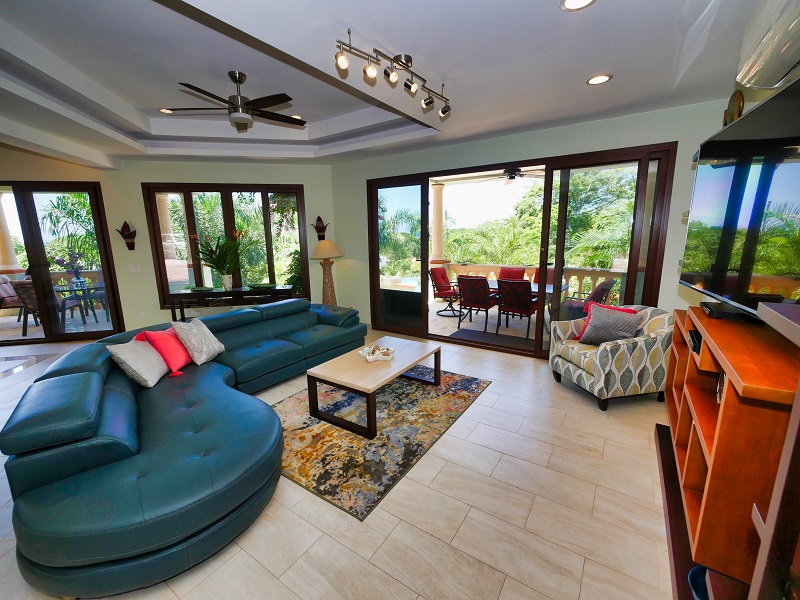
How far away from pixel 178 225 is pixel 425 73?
4.48 meters

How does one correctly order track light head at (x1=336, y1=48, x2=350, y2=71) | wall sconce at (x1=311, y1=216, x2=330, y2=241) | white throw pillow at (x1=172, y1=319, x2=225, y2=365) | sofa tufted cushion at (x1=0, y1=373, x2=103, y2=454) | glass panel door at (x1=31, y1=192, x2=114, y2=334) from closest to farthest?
sofa tufted cushion at (x1=0, y1=373, x2=103, y2=454)
track light head at (x1=336, y1=48, x2=350, y2=71)
white throw pillow at (x1=172, y1=319, x2=225, y2=365)
glass panel door at (x1=31, y1=192, x2=114, y2=334)
wall sconce at (x1=311, y1=216, x2=330, y2=241)

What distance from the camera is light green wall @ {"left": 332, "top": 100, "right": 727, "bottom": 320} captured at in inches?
123

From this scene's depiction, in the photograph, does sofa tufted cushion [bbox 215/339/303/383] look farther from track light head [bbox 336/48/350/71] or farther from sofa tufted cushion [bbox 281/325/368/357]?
track light head [bbox 336/48/350/71]

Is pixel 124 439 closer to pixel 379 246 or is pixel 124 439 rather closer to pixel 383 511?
pixel 383 511

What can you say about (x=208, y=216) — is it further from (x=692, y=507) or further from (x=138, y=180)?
(x=692, y=507)

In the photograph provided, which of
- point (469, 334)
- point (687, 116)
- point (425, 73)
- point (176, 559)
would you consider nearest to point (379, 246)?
point (469, 334)

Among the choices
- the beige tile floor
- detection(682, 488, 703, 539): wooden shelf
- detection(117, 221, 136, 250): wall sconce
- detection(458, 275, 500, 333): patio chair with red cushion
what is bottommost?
the beige tile floor

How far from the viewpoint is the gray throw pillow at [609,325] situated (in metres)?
3.05

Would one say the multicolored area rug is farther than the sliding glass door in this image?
No

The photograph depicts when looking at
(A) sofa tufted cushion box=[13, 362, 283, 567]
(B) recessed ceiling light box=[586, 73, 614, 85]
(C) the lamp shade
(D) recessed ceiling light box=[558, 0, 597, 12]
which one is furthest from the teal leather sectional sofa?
(B) recessed ceiling light box=[586, 73, 614, 85]

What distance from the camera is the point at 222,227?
17.1ft

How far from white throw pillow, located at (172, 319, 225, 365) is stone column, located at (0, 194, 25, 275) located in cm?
425

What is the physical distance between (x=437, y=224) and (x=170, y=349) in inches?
247

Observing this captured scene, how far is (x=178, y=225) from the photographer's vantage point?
512 centimetres
